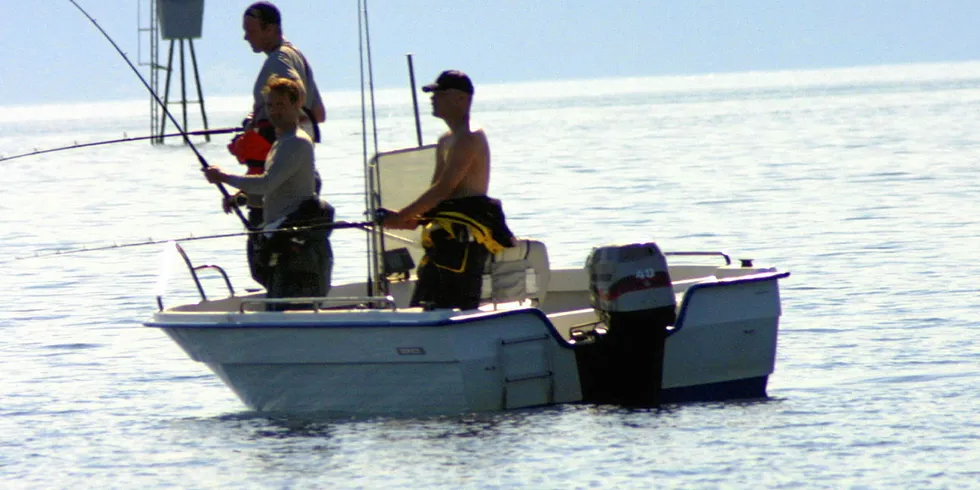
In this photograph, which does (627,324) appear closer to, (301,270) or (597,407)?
(597,407)

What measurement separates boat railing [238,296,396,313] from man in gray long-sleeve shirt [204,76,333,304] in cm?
10

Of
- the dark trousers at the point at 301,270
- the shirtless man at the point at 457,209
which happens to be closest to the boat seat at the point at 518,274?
the shirtless man at the point at 457,209

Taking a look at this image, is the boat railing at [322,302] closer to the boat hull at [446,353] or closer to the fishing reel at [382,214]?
the boat hull at [446,353]

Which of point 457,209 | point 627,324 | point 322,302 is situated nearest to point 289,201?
point 322,302

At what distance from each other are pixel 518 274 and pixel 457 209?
1.92 ft

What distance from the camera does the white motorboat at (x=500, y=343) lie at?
31.0 feet

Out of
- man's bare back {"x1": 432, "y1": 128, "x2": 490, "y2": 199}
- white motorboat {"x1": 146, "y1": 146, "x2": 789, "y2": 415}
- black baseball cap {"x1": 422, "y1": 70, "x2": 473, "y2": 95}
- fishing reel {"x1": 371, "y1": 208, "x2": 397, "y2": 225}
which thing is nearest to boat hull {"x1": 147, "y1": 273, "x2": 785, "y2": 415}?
white motorboat {"x1": 146, "y1": 146, "x2": 789, "y2": 415}

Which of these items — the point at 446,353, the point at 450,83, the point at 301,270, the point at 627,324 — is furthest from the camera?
the point at 301,270

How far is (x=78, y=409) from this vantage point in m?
11.4

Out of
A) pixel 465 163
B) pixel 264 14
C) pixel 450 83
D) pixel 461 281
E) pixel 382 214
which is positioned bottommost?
pixel 461 281

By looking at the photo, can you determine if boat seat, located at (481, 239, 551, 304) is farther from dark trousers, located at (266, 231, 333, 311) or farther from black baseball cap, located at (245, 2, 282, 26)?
black baseball cap, located at (245, 2, 282, 26)

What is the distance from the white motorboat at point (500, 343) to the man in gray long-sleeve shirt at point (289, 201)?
17cm

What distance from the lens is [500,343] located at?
31.0 feet

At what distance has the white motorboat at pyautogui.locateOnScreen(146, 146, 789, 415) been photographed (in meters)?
9.44
